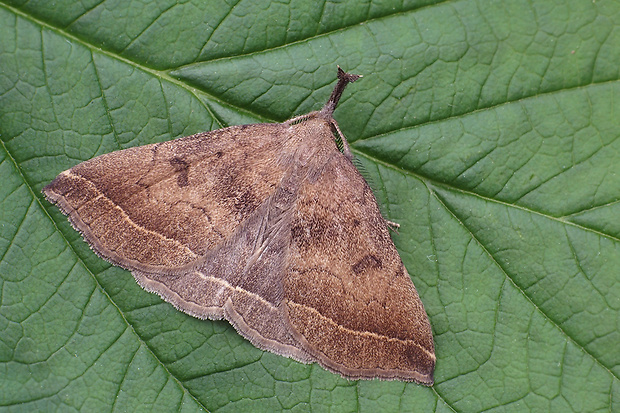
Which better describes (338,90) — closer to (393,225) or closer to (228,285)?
(393,225)

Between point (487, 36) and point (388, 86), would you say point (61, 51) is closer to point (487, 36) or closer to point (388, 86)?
point (388, 86)

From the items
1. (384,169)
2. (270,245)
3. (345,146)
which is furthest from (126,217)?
(384,169)

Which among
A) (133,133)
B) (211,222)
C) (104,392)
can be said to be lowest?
(104,392)

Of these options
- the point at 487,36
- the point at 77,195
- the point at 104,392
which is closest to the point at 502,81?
the point at 487,36

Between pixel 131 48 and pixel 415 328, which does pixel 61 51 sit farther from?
pixel 415 328

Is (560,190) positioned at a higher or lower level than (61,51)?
lower

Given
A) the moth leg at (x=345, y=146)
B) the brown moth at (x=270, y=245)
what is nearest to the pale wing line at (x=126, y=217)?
the brown moth at (x=270, y=245)

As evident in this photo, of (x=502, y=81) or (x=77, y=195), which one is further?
(x=502, y=81)

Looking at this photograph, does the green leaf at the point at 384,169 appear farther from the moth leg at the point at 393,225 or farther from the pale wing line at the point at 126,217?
the pale wing line at the point at 126,217
